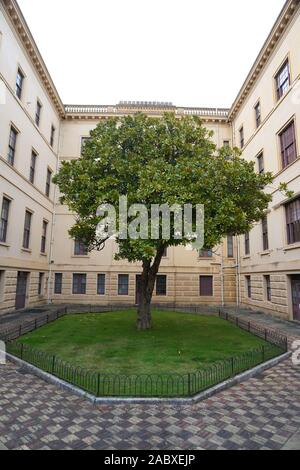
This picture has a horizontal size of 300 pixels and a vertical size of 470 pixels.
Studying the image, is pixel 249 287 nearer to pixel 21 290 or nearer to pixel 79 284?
pixel 79 284

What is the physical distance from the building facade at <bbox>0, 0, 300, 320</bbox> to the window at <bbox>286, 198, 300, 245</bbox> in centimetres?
6

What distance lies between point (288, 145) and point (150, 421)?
1751 cm

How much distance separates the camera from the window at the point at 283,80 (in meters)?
18.7

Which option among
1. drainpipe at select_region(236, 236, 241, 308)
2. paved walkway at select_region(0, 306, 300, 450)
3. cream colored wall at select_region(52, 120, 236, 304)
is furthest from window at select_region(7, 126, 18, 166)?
drainpipe at select_region(236, 236, 241, 308)

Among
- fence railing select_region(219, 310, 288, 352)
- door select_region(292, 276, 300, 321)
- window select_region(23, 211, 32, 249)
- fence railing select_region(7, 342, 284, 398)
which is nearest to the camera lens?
fence railing select_region(7, 342, 284, 398)

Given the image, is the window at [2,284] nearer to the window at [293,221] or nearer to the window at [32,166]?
the window at [32,166]

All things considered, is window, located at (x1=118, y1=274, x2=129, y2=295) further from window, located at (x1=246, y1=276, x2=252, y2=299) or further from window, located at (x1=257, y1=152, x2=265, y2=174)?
window, located at (x1=257, y1=152, x2=265, y2=174)

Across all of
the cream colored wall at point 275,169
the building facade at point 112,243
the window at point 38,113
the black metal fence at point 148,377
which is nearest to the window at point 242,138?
the building facade at point 112,243

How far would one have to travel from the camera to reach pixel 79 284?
2750 cm

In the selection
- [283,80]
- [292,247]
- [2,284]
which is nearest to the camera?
[292,247]

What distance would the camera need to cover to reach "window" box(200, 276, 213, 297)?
1071 inches

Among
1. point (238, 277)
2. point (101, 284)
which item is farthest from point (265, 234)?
point (101, 284)

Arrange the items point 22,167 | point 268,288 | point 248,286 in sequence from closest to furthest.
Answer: point 22,167, point 268,288, point 248,286

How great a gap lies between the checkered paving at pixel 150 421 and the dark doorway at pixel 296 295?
33.9 feet
